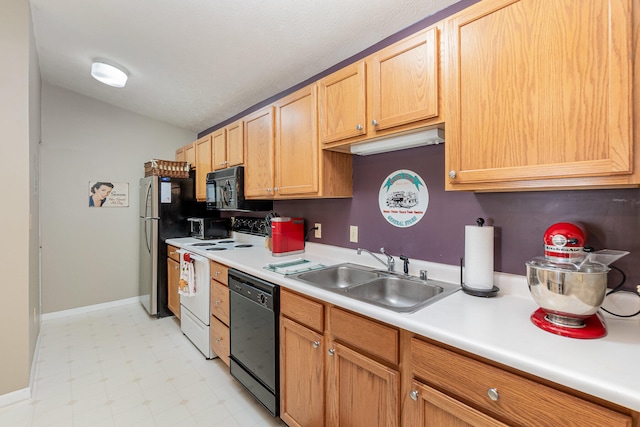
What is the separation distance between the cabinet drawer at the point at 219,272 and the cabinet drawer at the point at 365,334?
1.11 meters

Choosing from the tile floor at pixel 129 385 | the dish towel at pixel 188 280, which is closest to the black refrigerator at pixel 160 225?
the tile floor at pixel 129 385

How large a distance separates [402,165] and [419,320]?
3.38 ft

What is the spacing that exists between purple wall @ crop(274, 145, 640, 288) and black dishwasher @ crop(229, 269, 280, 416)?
0.74 m

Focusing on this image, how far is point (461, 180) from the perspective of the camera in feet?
3.96

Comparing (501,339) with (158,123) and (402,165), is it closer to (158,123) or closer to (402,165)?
(402,165)

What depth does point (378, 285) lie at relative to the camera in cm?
167

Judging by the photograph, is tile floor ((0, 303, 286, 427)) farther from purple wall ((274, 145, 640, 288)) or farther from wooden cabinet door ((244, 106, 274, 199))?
wooden cabinet door ((244, 106, 274, 199))

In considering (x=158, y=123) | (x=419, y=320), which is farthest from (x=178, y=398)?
(x=158, y=123)

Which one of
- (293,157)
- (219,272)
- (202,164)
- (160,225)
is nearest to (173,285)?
(160,225)

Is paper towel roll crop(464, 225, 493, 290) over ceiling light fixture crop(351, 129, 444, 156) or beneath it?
beneath

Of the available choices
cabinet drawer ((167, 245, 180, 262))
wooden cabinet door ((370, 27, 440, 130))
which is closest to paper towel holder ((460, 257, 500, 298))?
wooden cabinet door ((370, 27, 440, 130))

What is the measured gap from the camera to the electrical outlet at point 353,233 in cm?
207

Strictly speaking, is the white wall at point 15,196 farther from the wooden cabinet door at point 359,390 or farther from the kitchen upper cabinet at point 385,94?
the wooden cabinet door at point 359,390

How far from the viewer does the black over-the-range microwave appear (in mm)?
2648
